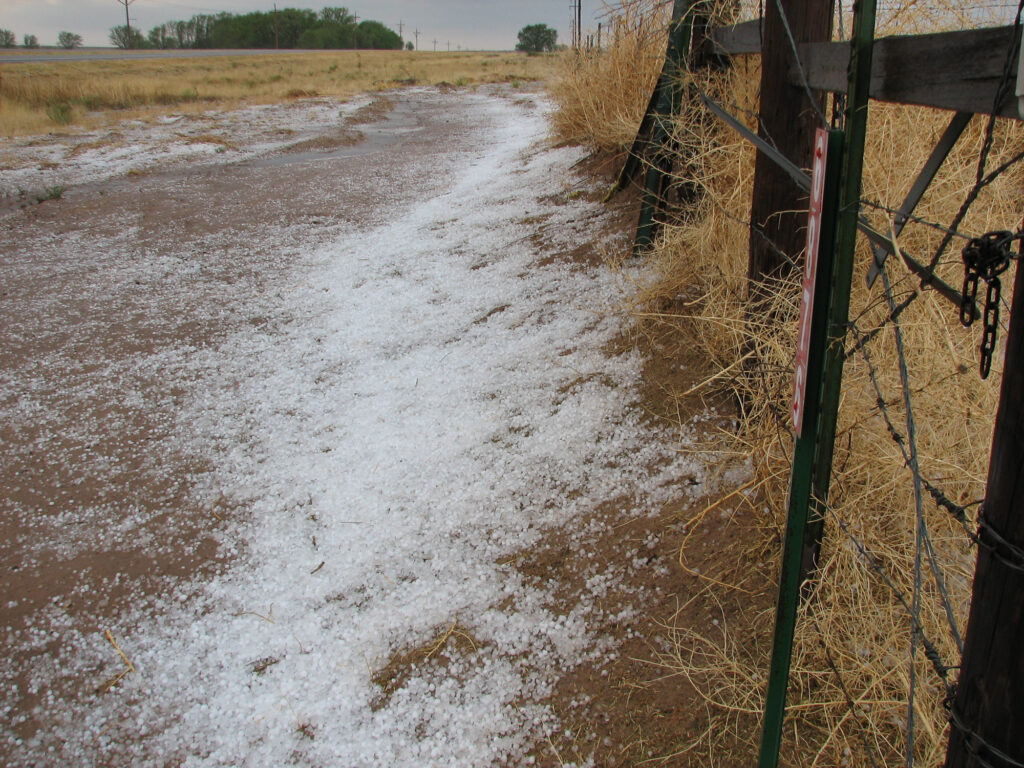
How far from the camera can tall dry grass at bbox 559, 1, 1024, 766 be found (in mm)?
1840

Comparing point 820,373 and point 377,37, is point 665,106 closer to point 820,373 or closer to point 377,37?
point 820,373

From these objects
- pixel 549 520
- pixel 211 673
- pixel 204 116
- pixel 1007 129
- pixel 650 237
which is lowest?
pixel 211 673

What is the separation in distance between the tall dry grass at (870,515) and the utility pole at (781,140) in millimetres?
204

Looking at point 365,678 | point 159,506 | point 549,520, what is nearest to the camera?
point 365,678

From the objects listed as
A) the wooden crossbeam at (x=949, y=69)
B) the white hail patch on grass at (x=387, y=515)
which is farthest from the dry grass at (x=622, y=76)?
the wooden crossbeam at (x=949, y=69)

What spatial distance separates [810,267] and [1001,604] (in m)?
0.54

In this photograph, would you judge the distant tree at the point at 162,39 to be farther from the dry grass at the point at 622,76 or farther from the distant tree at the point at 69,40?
the dry grass at the point at 622,76

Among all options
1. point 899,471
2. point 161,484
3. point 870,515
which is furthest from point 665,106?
point 161,484

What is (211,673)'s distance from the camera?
2383 mm

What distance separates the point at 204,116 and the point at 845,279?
Answer: 681 inches

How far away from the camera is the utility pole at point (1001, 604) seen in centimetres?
95

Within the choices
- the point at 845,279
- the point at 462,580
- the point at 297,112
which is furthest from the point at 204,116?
the point at 845,279

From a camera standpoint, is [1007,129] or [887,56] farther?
[1007,129]

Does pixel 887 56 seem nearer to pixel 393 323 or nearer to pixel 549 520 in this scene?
pixel 549 520
